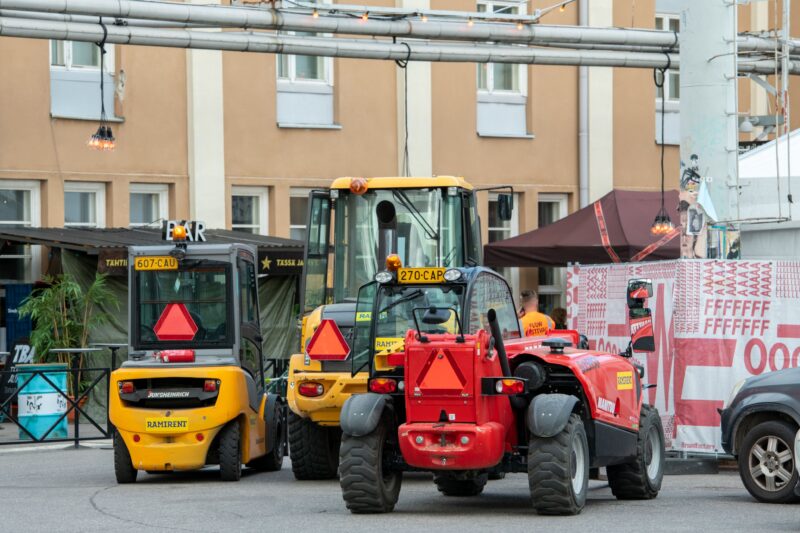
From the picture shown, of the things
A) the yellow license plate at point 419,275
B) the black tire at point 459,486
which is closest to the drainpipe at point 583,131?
the black tire at point 459,486

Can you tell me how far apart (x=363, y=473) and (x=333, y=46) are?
14353mm

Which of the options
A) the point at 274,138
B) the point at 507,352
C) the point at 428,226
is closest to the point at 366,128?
the point at 274,138

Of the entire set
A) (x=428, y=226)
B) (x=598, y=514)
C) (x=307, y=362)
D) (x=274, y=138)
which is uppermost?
(x=274, y=138)

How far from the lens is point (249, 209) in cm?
3008

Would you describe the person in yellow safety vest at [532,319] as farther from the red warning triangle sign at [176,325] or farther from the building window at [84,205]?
the building window at [84,205]

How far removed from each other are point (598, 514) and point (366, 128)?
18.5m

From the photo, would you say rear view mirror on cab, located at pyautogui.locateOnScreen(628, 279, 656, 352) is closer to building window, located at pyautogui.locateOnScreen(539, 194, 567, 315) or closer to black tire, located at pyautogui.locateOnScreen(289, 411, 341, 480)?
black tire, located at pyautogui.locateOnScreen(289, 411, 341, 480)

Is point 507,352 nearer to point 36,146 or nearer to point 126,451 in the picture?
point 126,451

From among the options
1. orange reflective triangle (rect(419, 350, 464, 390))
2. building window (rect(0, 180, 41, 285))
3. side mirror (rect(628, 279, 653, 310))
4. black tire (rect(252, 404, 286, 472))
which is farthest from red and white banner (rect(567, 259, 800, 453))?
building window (rect(0, 180, 41, 285))

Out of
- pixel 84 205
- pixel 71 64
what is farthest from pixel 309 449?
pixel 71 64

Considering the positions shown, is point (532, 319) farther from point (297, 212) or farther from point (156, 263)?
point (297, 212)

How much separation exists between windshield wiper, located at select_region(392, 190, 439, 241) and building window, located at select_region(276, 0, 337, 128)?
1253 centimetres

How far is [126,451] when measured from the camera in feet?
53.9

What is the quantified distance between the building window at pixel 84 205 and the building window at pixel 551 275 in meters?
9.36
